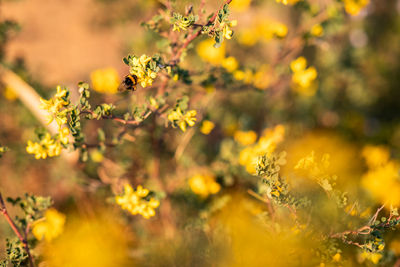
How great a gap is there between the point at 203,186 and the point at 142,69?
1.14 metres

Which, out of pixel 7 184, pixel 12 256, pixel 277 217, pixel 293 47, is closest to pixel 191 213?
pixel 277 217

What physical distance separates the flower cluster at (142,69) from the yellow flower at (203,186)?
1071 mm

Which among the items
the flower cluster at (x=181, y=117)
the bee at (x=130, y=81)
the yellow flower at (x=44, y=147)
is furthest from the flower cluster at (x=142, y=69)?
the yellow flower at (x=44, y=147)

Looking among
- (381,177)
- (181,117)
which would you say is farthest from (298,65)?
(181,117)

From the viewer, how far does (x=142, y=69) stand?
3.95 feet

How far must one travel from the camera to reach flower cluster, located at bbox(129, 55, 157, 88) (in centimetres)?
119

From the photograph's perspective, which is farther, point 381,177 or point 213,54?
point 213,54

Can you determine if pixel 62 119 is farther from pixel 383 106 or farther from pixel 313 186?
pixel 383 106

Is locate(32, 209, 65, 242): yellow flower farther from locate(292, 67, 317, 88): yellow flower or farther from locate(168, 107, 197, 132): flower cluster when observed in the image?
locate(292, 67, 317, 88): yellow flower

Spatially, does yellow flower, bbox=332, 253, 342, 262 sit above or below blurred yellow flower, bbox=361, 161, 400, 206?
below

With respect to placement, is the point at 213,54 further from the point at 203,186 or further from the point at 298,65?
the point at 203,186

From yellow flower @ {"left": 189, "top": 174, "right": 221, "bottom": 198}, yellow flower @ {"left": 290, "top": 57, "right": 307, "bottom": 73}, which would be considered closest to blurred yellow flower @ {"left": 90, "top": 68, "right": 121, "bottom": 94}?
yellow flower @ {"left": 189, "top": 174, "right": 221, "bottom": 198}

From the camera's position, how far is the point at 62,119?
123 centimetres

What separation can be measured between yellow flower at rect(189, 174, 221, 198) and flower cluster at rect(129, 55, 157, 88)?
1.07 meters
